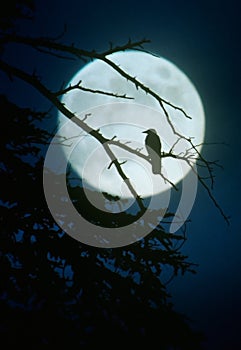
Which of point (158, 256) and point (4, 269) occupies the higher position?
point (158, 256)

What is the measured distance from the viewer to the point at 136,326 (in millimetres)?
3041

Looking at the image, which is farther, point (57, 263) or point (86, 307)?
point (57, 263)

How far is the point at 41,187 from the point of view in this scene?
10.7 ft

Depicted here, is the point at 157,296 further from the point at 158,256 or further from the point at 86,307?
the point at 86,307

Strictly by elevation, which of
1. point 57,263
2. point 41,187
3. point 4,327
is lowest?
point 4,327

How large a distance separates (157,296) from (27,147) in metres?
2.00

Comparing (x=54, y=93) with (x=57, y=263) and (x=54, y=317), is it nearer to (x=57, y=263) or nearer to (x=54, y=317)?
(x=57, y=263)

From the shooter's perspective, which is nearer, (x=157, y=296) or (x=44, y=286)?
(x=44, y=286)

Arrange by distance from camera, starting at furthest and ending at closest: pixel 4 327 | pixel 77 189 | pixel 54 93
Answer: pixel 77 189 → pixel 54 93 → pixel 4 327

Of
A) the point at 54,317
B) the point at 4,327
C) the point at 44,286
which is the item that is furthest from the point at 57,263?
the point at 4,327

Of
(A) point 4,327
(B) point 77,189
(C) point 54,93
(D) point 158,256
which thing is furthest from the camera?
(B) point 77,189

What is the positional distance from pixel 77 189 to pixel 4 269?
1.11 m

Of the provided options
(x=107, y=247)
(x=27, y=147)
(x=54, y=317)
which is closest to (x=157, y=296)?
(x=107, y=247)

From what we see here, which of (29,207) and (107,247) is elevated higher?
(29,207)
